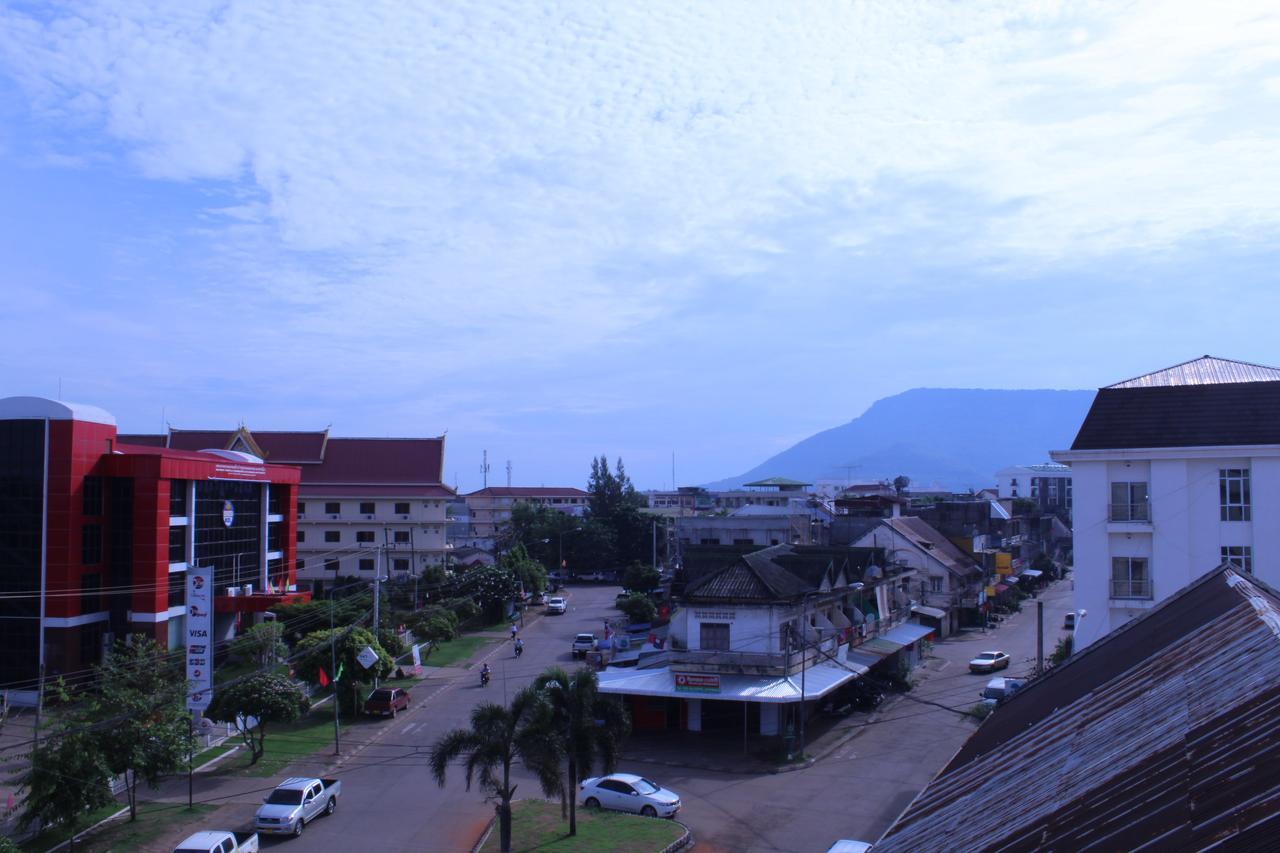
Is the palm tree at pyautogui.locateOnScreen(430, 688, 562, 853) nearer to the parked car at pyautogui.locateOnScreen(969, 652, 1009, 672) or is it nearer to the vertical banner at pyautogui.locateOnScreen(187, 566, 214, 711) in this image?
the vertical banner at pyautogui.locateOnScreen(187, 566, 214, 711)

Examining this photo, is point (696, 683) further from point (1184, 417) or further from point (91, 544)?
point (91, 544)

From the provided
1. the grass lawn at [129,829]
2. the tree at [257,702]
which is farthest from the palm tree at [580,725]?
the tree at [257,702]

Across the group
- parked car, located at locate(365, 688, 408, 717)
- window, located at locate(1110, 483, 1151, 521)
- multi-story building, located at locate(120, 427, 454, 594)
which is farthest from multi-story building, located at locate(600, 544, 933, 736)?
multi-story building, located at locate(120, 427, 454, 594)

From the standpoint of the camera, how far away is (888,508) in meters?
Answer: 64.5

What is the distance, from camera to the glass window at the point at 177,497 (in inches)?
Answer: 1642

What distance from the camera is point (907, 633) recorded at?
44.1 meters

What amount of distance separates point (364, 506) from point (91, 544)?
30.9 m

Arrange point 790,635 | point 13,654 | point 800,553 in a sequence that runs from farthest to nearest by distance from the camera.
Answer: point 800,553 < point 13,654 < point 790,635

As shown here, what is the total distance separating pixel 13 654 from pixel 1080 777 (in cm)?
4072

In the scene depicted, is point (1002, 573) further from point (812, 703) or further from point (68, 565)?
point (68, 565)

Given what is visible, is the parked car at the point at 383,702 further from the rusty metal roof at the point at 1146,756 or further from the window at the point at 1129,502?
the rusty metal roof at the point at 1146,756

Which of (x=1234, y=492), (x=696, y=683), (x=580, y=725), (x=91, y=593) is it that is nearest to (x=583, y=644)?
(x=696, y=683)

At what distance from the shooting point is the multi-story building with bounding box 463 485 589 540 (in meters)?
120

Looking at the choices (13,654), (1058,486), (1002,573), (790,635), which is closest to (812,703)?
(790,635)
